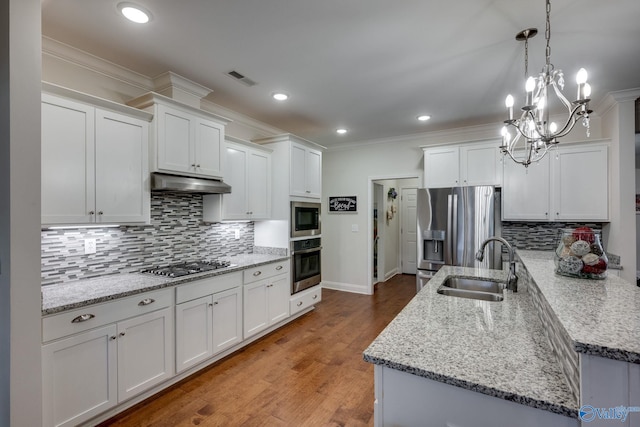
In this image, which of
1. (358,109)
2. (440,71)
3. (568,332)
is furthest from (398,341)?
(358,109)

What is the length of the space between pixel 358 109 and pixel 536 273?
8.72 feet

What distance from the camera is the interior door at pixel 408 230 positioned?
22.9 feet

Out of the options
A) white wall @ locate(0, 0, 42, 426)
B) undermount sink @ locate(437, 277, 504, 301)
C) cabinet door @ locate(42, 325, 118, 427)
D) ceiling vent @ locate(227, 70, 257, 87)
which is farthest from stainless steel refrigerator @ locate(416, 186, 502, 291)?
white wall @ locate(0, 0, 42, 426)

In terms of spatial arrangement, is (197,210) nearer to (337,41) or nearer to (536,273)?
(337,41)

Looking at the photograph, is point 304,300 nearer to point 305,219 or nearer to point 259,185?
point 305,219

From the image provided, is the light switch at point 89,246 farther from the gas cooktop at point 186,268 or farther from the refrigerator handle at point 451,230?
the refrigerator handle at point 451,230

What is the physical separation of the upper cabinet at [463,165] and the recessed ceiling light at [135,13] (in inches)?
139

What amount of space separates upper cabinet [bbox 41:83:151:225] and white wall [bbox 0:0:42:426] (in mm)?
473

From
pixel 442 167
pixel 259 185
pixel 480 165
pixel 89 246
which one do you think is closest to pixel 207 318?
pixel 89 246

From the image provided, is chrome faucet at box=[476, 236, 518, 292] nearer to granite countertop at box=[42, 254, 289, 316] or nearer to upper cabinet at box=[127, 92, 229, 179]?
granite countertop at box=[42, 254, 289, 316]

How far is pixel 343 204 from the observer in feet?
18.0

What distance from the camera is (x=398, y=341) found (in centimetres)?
124

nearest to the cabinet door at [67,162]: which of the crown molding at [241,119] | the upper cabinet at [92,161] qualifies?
the upper cabinet at [92,161]

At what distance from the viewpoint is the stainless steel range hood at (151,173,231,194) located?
98.3 inches
